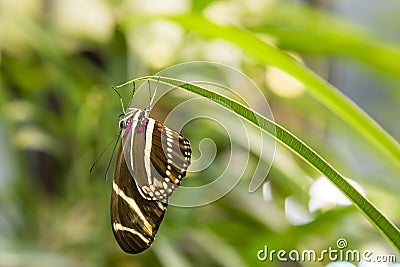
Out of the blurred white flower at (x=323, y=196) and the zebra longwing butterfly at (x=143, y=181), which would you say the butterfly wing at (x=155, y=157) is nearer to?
the zebra longwing butterfly at (x=143, y=181)

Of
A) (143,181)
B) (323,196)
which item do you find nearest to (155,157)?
(143,181)

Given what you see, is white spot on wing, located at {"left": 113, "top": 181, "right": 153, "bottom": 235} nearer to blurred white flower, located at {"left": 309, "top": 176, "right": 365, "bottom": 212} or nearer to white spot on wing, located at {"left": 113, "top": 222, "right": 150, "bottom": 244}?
white spot on wing, located at {"left": 113, "top": 222, "right": 150, "bottom": 244}

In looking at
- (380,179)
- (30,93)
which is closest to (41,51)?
→ (30,93)

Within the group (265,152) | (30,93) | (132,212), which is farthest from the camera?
(30,93)

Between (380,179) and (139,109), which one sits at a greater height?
(380,179)

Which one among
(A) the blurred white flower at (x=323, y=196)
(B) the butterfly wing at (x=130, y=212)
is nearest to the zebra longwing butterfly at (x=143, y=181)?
(B) the butterfly wing at (x=130, y=212)

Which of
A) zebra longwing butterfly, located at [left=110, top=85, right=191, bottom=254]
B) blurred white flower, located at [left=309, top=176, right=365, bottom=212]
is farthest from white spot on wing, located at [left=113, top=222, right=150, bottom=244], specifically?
blurred white flower, located at [left=309, top=176, right=365, bottom=212]

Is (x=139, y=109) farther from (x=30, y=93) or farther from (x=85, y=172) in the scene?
(x=30, y=93)
